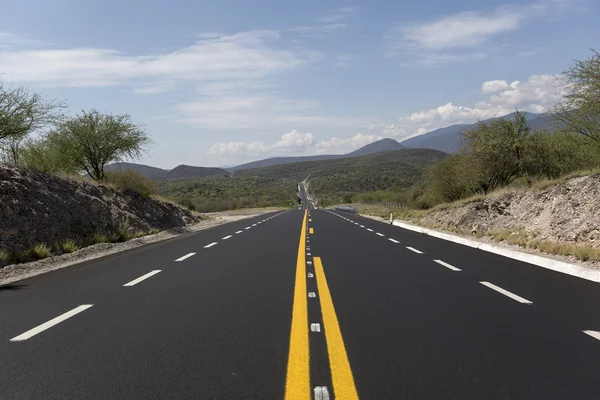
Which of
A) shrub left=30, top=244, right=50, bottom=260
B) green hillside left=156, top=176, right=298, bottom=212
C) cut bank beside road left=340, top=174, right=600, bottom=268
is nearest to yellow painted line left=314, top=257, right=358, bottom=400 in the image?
cut bank beside road left=340, top=174, right=600, bottom=268

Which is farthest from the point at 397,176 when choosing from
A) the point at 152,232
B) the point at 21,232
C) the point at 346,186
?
the point at 21,232

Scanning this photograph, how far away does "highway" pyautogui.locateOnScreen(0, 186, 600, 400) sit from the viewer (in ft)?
13.5

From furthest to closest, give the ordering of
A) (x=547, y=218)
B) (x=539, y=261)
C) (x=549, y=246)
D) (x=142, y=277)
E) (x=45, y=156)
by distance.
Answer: (x=45, y=156) → (x=547, y=218) → (x=549, y=246) → (x=539, y=261) → (x=142, y=277)

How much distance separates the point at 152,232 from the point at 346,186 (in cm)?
12808

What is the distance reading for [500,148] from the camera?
3225cm

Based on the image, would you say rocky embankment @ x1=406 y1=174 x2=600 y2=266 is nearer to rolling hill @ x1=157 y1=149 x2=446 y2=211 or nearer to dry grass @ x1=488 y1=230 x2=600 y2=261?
dry grass @ x1=488 y1=230 x2=600 y2=261

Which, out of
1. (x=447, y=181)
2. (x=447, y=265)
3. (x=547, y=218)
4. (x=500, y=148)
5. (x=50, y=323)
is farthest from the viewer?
(x=447, y=181)

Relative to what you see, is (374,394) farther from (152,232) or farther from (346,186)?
(346,186)

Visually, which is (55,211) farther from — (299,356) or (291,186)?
(291,186)

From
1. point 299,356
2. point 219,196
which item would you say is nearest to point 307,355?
point 299,356

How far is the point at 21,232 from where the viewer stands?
14500mm

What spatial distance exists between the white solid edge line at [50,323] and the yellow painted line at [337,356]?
10.9ft

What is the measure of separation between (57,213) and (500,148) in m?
26.1

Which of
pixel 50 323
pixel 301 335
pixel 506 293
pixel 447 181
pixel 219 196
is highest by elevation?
pixel 447 181
